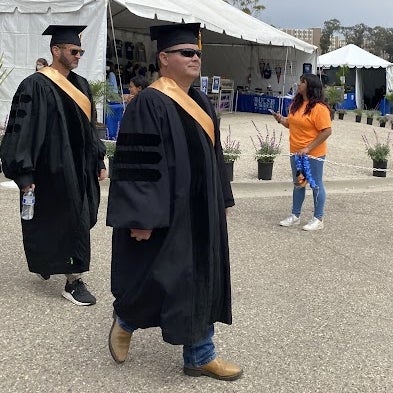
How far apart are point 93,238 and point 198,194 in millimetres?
3110

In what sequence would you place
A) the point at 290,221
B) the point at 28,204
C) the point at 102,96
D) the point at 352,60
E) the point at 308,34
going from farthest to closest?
the point at 308,34 < the point at 352,60 < the point at 102,96 < the point at 290,221 < the point at 28,204

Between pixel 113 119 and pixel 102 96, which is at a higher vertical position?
pixel 102 96

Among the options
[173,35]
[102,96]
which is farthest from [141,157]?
[102,96]

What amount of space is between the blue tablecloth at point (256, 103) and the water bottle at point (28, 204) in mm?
18559

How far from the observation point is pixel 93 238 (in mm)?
5895

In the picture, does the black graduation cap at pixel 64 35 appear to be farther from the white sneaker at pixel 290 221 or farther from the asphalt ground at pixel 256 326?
the white sneaker at pixel 290 221

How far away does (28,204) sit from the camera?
12.8 ft

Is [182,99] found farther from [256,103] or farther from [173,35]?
[256,103]

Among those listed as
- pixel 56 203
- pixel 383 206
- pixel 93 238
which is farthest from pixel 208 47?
pixel 56 203

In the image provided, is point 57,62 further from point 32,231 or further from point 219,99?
point 219,99

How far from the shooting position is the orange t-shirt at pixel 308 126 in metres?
6.15

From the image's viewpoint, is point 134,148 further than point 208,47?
No

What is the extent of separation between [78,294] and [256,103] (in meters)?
19.3

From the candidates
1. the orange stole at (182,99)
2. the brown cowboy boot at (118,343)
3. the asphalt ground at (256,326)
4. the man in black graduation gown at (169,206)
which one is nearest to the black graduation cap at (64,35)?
the man in black graduation gown at (169,206)
